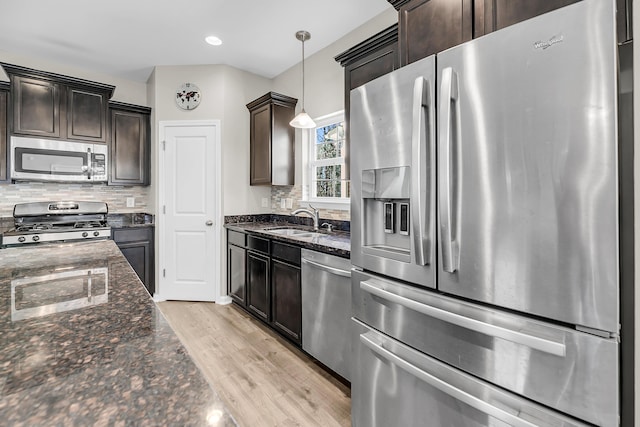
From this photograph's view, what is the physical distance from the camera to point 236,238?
3.48 meters

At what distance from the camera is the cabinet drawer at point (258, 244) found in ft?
9.42

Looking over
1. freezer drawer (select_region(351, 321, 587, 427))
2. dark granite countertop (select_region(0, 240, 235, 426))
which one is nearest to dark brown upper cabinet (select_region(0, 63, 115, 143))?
dark granite countertop (select_region(0, 240, 235, 426))

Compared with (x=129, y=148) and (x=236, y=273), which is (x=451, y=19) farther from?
(x=129, y=148)

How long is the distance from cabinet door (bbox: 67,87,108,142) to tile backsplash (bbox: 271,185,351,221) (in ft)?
6.99

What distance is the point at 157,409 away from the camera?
417mm

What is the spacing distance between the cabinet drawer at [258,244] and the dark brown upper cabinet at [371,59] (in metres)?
1.06

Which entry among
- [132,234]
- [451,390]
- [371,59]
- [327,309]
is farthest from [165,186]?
[451,390]

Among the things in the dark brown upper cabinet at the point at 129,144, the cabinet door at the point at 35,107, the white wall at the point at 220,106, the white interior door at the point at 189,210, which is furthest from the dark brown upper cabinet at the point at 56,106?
the white interior door at the point at 189,210

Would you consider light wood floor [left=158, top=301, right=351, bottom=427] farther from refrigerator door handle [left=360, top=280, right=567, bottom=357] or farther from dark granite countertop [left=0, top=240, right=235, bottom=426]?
refrigerator door handle [left=360, top=280, right=567, bottom=357]

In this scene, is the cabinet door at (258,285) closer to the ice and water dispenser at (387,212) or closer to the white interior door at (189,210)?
the white interior door at (189,210)

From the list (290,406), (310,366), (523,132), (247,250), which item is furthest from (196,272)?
(523,132)

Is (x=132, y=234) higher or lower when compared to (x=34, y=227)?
lower

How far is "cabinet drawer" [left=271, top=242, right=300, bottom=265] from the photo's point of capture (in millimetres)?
2484

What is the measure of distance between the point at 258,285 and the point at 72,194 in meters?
2.75
